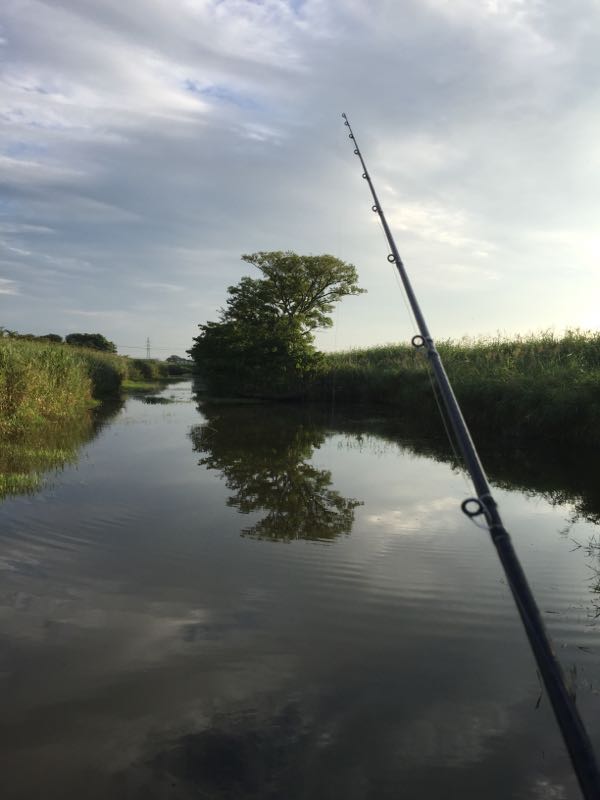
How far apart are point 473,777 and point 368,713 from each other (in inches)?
26.6

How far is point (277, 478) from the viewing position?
34.7 feet

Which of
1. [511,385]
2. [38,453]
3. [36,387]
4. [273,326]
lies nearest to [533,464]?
[511,385]

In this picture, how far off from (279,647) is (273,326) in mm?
36681

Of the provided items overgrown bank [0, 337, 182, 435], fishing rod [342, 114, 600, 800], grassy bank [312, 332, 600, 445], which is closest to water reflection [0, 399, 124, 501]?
overgrown bank [0, 337, 182, 435]

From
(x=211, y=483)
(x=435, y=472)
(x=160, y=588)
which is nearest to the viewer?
(x=160, y=588)

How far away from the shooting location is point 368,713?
11.1 feet

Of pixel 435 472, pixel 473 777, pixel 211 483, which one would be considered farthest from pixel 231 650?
pixel 435 472

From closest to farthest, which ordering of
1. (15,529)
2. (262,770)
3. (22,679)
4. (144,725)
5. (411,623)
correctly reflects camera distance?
(262,770), (144,725), (22,679), (411,623), (15,529)

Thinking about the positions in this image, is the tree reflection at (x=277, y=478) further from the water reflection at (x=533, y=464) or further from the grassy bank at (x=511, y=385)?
the grassy bank at (x=511, y=385)

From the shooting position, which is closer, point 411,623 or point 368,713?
point 368,713

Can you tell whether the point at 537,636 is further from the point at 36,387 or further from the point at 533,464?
the point at 36,387

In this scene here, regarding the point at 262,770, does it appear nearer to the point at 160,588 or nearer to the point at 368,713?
the point at 368,713

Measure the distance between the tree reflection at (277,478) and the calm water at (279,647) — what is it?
0.08 metres

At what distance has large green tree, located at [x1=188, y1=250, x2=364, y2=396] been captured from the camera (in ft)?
121
